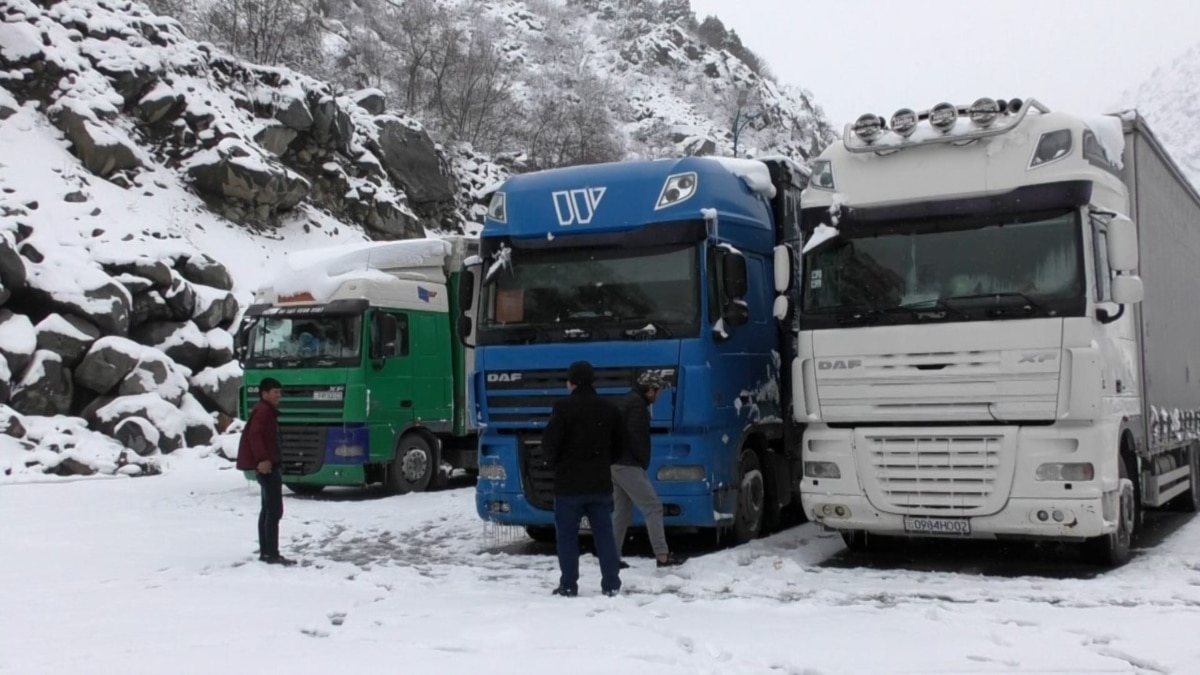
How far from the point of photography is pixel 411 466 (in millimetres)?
15758

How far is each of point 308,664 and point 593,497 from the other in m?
2.72

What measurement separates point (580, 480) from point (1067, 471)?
12.6ft

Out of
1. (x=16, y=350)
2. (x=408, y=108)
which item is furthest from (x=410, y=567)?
(x=408, y=108)

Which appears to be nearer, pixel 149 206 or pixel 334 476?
pixel 334 476

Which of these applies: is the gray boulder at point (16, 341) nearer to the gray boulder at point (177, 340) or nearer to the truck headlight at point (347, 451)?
the gray boulder at point (177, 340)

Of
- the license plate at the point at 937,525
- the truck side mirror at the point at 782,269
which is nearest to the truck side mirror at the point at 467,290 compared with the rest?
the truck side mirror at the point at 782,269

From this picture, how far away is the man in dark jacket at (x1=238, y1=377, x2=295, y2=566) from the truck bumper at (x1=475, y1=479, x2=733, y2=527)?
6.29ft

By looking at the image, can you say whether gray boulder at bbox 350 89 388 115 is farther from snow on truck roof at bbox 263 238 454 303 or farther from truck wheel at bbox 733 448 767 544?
truck wheel at bbox 733 448 767 544

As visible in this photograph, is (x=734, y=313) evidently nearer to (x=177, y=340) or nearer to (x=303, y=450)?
(x=303, y=450)

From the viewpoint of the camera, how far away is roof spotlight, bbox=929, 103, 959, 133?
905 centimetres

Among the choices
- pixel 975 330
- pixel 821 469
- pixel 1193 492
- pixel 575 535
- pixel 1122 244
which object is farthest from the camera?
pixel 1193 492

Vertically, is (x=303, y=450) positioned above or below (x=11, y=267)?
below

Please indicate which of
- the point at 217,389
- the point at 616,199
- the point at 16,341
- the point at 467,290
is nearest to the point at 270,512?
the point at 467,290

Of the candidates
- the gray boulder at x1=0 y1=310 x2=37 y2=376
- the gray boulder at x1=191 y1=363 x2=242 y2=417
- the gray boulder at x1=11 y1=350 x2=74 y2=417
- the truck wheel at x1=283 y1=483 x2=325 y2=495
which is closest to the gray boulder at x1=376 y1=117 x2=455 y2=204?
the gray boulder at x1=191 y1=363 x2=242 y2=417
